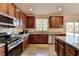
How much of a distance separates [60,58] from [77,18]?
345 inches

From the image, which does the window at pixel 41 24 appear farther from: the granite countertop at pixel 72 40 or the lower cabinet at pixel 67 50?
the lower cabinet at pixel 67 50

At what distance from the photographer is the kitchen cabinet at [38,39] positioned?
8.77 meters

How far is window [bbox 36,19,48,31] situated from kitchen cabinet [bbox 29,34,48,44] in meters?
0.98

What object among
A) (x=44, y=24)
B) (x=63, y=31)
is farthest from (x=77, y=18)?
A: (x=44, y=24)

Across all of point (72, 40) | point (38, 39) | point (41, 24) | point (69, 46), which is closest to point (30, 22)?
point (41, 24)

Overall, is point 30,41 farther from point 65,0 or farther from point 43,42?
point 65,0

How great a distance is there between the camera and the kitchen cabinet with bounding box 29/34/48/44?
8.77 meters

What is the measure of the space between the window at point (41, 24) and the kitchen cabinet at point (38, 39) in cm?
98

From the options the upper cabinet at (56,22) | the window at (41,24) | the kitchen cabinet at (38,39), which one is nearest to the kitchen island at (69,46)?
the kitchen cabinet at (38,39)

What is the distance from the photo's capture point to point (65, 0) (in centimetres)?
100

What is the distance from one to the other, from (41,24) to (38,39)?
4.46 feet

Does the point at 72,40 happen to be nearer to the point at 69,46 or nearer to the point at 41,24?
the point at 69,46

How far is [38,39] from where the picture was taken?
884 centimetres

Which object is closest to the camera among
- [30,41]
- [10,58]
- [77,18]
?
[10,58]
